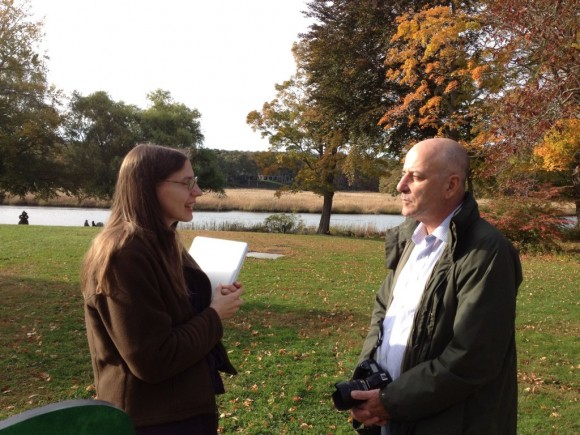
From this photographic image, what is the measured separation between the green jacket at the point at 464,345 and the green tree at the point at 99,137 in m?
33.3

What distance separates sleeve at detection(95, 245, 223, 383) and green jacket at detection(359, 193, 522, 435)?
95 cm

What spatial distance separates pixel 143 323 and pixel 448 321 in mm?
1261

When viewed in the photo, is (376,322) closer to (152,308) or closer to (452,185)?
(452,185)

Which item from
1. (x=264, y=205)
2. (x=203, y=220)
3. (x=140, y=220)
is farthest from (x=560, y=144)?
(x=264, y=205)

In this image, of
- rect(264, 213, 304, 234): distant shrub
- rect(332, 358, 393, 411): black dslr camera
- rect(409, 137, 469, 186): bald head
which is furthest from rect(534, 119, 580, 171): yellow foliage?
rect(264, 213, 304, 234): distant shrub

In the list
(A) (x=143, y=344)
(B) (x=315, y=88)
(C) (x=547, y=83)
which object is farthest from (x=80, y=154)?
(A) (x=143, y=344)

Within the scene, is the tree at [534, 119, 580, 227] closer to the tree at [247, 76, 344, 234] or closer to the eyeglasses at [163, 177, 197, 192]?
the eyeglasses at [163, 177, 197, 192]

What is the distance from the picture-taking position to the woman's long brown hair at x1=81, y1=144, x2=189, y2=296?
207 cm

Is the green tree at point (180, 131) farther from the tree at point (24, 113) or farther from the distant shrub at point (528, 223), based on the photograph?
the distant shrub at point (528, 223)

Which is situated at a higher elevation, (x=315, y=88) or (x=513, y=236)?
(x=315, y=88)

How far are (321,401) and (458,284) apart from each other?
11.1 ft

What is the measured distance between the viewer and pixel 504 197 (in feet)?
70.1

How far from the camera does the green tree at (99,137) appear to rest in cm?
3454

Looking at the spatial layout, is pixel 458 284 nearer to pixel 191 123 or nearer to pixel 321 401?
pixel 321 401
